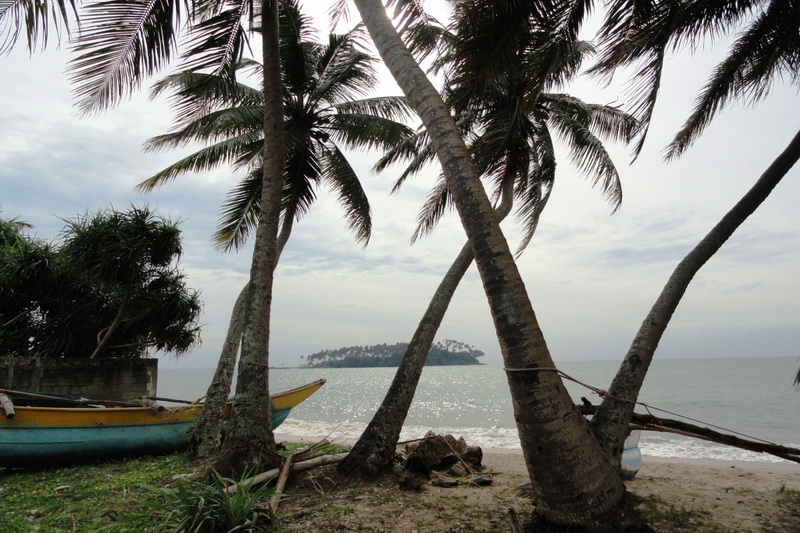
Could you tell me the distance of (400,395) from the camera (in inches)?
259

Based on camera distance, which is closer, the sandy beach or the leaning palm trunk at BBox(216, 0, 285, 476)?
the sandy beach

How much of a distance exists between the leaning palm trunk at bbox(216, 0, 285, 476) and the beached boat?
290 cm

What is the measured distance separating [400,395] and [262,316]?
2.20 meters

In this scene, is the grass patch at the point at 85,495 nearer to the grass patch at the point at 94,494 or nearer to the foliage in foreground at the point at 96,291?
the grass patch at the point at 94,494

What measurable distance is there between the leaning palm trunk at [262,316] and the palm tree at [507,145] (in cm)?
132

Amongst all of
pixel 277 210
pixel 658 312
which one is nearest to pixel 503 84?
pixel 277 210

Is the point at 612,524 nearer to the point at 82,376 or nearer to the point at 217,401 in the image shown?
the point at 217,401

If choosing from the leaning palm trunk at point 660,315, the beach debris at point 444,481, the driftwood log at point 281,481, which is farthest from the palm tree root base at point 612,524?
the beach debris at point 444,481

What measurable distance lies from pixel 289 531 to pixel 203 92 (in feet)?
23.1

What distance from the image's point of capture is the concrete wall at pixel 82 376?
1083 cm

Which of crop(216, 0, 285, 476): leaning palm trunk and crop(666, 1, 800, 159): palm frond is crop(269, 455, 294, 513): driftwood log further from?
crop(666, 1, 800, 159): palm frond

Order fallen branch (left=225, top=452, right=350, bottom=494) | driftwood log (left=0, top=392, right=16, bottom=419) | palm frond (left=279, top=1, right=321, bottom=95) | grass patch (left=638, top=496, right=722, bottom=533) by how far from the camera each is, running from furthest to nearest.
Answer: palm frond (left=279, top=1, right=321, bottom=95), driftwood log (left=0, top=392, right=16, bottom=419), fallen branch (left=225, top=452, right=350, bottom=494), grass patch (left=638, top=496, right=722, bottom=533)

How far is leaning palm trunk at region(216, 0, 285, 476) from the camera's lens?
5656mm

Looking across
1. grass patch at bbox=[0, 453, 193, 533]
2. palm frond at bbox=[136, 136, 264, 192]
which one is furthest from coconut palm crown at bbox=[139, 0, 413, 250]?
grass patch at bbox=[0, 453, 193, 533]
